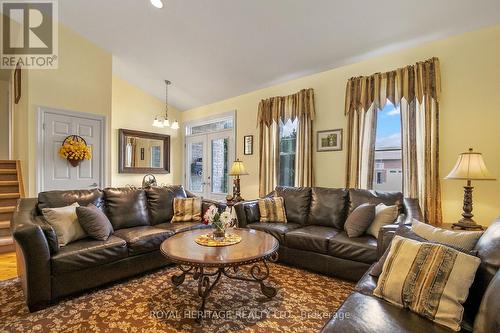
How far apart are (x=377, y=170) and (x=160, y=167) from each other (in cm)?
460

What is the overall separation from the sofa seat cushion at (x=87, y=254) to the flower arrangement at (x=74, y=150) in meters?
2.16

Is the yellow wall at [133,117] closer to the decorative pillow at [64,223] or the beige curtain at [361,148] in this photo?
the decorative pillow at [64,223]

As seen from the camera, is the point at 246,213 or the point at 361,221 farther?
the point at 246,213

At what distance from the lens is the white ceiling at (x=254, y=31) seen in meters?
2.66

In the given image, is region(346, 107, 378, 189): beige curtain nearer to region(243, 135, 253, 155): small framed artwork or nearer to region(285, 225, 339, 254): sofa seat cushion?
region(285, 225, 339, 254): sofa seat cushion

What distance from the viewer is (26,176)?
4.00 metres

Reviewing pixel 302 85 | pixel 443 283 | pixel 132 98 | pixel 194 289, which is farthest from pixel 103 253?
pixel 132 98

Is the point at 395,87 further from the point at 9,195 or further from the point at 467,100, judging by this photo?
the point at 9,195

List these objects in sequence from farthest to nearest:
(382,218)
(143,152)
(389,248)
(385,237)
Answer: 1. (143,152)
2. (382,218)
3. (385,237)
4. (389,248)

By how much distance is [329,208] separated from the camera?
3.32 m

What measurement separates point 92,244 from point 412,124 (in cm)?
375

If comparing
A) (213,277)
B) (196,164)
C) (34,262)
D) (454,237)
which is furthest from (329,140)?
(34,262)

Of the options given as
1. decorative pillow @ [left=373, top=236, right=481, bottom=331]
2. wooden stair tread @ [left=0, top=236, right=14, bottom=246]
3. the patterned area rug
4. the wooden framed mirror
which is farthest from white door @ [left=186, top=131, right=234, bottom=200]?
decorative pillow @ [left=373, top=236, right=481, bottom=331]

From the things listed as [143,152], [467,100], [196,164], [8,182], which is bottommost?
[8,182]
